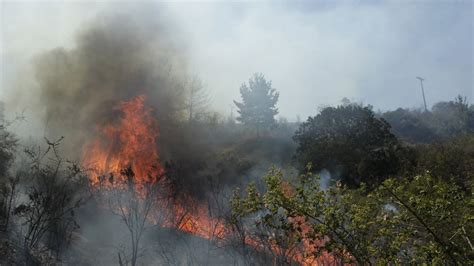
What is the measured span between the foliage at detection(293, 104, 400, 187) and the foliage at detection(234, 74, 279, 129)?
26270 mm

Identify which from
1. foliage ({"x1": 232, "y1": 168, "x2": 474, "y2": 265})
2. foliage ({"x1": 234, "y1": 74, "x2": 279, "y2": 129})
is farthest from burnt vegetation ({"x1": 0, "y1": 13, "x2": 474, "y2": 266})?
foliage ({"x1": 234, "y1": 74, "x2": 279, "y2": 129})

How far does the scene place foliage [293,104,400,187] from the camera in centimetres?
2333

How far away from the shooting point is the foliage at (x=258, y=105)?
53.1 m

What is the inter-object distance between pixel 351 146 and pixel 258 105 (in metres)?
30.0

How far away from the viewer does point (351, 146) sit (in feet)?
80.2

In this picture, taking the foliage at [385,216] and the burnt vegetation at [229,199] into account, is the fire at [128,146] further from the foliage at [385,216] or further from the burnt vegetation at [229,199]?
the foliage at [385,216]

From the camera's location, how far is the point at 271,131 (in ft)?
167

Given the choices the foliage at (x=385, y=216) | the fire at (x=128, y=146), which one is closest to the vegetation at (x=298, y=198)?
the foliage at (x=385, y=216)

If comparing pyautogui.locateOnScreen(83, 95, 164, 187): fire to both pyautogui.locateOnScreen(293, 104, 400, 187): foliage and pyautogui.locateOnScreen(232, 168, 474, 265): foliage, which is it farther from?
pyautogui.locateOnScreen(232, 168, 474, 265): foliage

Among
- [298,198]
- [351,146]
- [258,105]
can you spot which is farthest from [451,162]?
[258,105]

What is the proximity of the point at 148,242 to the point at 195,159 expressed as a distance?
10.4m

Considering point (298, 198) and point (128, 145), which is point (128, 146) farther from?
point (298, 198)

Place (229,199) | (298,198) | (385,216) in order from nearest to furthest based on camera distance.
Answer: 1. (385,216)
2. (298,198)
3. (229,199)

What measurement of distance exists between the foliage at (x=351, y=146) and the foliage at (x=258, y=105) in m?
26.3
